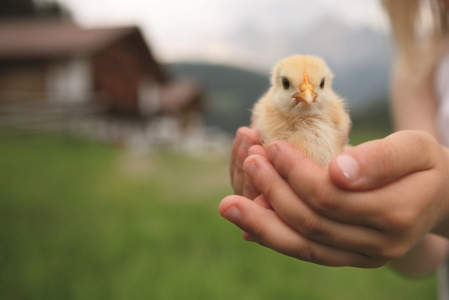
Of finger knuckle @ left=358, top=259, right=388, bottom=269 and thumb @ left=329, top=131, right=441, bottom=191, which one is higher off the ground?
thumb @ left=329, top=131, right=441, bottom=191

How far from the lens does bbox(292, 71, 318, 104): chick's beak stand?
0.76m

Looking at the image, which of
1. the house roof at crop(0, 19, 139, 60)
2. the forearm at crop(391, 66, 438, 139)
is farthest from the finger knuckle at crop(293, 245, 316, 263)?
the house roof at crop(0, 19, 139, 60)

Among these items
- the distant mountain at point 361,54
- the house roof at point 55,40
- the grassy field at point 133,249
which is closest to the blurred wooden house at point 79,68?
the house roof at point 55,40

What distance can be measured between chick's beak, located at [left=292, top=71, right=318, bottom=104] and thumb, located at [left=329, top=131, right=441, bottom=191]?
0.20m

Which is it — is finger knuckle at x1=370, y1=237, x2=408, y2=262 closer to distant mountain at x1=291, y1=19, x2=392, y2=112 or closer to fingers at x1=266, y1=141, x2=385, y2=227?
fingers at x1=266, y1=141, x2=385, y2=227

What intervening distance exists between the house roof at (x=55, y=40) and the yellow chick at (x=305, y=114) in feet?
14.6

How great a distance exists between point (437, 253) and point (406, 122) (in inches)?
27.4

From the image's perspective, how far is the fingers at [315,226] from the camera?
66cm

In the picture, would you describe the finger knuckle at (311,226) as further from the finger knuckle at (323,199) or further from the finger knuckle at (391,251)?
the finger knuckle at (391,251)

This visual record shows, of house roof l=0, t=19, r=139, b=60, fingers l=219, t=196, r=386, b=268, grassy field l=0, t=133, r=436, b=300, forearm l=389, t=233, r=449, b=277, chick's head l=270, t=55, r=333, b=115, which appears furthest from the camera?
house roof l=0, t=19, r=139, b=60

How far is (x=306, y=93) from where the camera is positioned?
771 mm

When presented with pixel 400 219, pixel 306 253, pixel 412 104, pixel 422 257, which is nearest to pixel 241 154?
pixel 306 253

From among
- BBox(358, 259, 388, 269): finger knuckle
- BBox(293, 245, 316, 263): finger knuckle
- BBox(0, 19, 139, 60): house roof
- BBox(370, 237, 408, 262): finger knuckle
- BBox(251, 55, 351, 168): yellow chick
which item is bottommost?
BBox(358, 259, 388, 269): finger knuckle

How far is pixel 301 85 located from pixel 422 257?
0.96 metres
